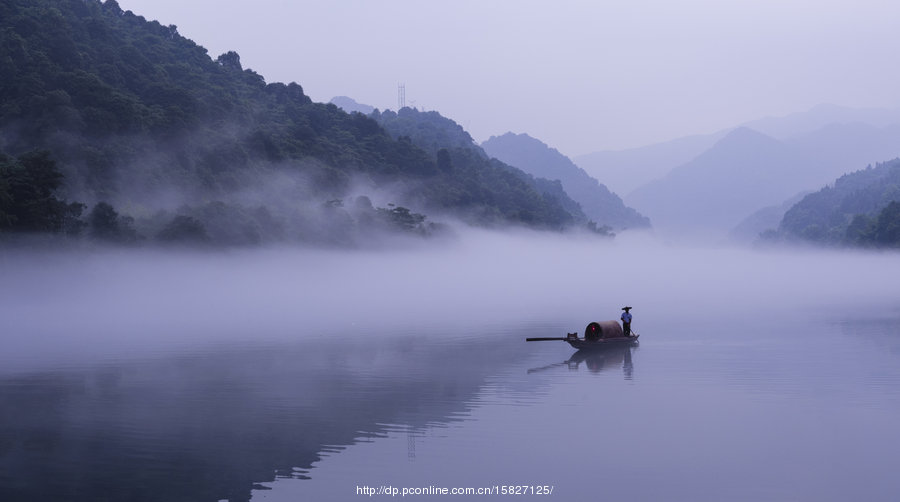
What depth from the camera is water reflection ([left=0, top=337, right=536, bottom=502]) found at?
693 inches

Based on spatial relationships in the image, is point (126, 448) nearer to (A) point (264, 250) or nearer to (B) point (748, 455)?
(B) point (748, 455)

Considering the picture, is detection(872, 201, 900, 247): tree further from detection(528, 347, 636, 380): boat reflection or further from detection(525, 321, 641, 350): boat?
detection(528, 347, 636, 380): boat reflection

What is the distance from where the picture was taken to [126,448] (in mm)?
19875

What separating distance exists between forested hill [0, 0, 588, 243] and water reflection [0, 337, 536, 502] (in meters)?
47.6

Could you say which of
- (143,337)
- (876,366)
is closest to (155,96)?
(143,337)

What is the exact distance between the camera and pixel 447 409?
24.7 metres

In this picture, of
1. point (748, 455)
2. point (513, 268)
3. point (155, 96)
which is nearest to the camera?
point (748, 455)

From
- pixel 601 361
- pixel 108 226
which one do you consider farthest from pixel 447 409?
pixel 108 226

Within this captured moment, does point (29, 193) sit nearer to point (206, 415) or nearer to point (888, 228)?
point (206, 415)

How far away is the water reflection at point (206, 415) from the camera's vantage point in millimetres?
17609

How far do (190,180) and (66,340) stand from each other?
8123 cm

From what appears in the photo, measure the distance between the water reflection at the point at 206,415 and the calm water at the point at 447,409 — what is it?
91 millimetres

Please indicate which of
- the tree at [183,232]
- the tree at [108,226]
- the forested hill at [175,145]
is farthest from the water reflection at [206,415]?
the tree at [183,232]

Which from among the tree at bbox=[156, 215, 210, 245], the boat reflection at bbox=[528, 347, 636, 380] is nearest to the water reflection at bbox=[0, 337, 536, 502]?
the boat reflection at bbox=[528, 347, 636, 380]
